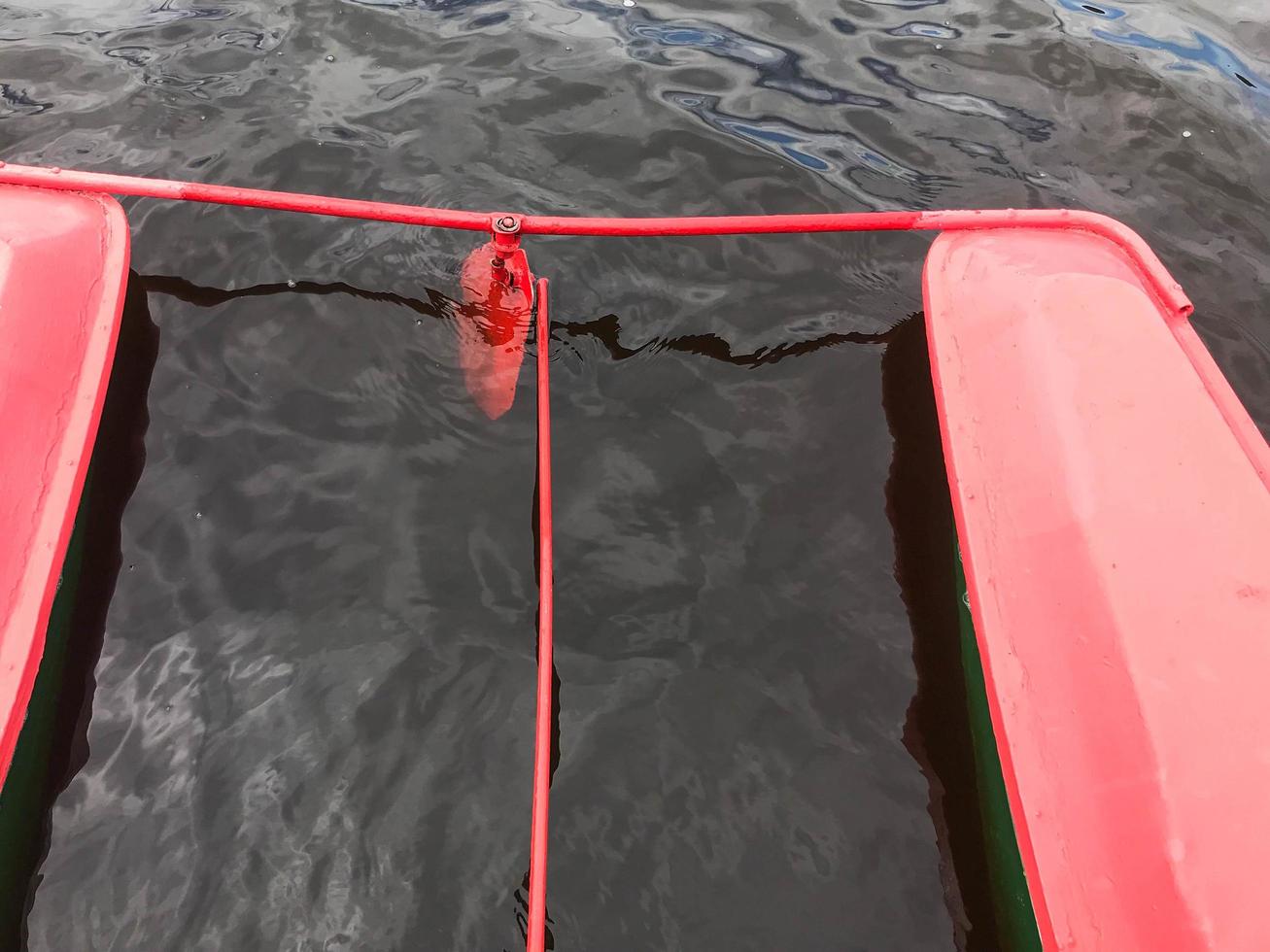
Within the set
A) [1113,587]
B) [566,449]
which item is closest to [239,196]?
[566,449]

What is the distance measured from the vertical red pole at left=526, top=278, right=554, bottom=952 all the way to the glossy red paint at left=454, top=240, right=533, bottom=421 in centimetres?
16

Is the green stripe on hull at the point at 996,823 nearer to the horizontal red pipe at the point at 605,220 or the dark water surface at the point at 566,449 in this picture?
the dark water surface at the point at 566,449

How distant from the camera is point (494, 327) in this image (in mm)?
4180

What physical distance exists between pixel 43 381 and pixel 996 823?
3728mm

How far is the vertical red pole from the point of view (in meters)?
2.34

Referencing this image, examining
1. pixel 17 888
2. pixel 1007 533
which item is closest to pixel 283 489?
pixel 17 888

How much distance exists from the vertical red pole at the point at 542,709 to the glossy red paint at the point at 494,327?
16 centimetres

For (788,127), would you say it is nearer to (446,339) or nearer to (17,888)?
(446,339)

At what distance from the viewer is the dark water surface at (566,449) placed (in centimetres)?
292

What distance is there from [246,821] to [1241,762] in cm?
300

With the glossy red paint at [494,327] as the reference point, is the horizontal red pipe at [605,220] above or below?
above

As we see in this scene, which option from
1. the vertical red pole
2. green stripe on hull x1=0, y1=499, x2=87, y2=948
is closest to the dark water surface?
green stripe on hull x1=0, y1=499, x2=87, y2=948

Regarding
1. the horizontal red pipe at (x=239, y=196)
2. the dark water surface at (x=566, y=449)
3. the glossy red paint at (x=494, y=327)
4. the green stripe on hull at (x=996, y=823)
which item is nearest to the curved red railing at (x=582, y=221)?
the horizontal red pipe at (x=239, y=196)

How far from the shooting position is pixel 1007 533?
306cm
